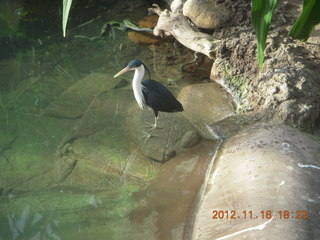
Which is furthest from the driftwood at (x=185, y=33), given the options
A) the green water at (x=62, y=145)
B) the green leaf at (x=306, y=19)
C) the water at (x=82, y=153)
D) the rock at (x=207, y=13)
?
the green leaf at (x=306, y=19)

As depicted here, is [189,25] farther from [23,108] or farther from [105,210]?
[105,210]

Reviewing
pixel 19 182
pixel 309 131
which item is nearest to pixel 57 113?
pixel 19 182

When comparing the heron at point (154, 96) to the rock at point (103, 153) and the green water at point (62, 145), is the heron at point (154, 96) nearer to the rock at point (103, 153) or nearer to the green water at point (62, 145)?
the rock at point (103, 153)

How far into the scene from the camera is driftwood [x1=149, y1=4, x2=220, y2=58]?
12.9 feet

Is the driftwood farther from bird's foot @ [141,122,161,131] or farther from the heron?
bird's foot @ [141,122,161,131]

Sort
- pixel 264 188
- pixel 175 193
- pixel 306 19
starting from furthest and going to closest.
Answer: pixel 175 193 → pixel 264 188 → pixel 306 19

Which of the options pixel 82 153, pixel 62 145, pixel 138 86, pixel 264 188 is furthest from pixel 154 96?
pixel 264 188

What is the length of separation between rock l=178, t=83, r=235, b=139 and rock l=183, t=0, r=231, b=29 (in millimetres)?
759

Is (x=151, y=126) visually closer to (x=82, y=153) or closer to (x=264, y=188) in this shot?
(x=82, y=153)

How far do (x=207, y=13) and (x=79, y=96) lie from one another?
164 centimetres

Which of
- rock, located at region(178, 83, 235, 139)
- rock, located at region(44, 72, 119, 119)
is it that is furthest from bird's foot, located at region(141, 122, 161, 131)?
rock, located at region(44, 72, 119, 119)

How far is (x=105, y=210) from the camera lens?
285 centimetres

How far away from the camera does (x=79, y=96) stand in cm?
400
